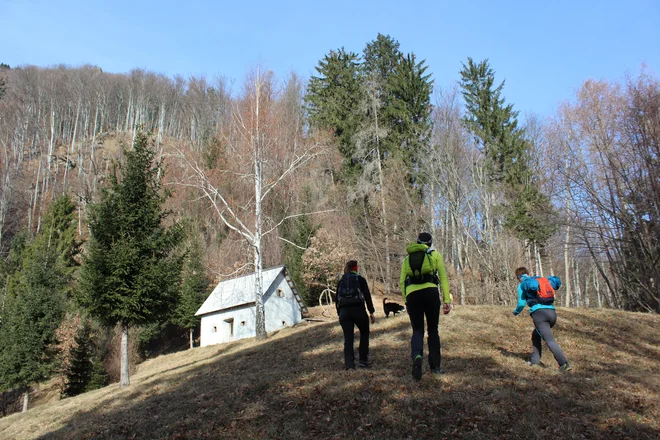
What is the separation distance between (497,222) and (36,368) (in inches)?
1165

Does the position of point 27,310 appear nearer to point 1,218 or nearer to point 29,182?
point 1,218

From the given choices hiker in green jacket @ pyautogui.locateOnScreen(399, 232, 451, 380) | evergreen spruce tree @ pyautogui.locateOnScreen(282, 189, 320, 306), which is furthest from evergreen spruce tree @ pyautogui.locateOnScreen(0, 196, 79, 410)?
hiker in green jacket @ pyautogui.locateOnScreen(399, 232, 451, 380)

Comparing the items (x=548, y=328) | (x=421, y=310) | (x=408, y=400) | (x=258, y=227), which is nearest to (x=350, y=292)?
(x=421, y=310)

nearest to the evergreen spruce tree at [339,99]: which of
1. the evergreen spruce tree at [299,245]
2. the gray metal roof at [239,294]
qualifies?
the evergreen spruce tree at [299,245]

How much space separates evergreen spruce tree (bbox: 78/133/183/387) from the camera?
54.4 ft

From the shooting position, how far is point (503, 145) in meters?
31.8

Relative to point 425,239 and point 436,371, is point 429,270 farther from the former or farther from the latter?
point 436,371

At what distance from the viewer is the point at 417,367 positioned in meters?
7.26

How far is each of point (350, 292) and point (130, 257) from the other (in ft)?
36.7

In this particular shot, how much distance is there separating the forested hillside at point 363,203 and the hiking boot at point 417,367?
40.5 feet

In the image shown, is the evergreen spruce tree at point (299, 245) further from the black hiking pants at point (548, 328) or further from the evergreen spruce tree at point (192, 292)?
the black hiking pants at point (548, 328)

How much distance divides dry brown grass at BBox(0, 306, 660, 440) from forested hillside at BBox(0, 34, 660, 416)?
8299 millimetres

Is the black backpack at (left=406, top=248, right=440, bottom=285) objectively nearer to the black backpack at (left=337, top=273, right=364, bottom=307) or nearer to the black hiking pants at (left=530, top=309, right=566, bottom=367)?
the black backpack at (left=337, top=273, right=364, bottom=307)

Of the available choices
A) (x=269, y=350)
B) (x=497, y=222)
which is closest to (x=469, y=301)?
(x=497, y=222)
